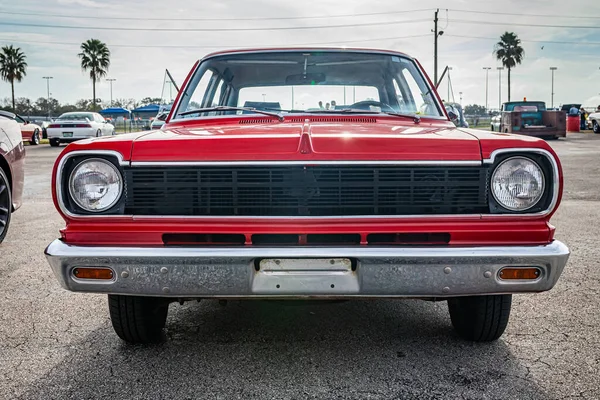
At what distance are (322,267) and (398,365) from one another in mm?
747

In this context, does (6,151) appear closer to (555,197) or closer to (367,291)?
(367,291)

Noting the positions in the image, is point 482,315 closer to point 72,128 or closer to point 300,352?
point 300,352

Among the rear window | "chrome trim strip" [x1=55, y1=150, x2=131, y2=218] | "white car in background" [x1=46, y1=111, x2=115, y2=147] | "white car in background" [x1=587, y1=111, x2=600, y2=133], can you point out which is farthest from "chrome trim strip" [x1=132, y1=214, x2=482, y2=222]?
"white car in background" [x1=587, y1=111, x2=600, y2=133]

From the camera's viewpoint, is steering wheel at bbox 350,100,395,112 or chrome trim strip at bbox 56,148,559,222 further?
steering wheel at bbox 350,100,395,112

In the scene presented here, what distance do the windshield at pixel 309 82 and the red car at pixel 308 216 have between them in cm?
129

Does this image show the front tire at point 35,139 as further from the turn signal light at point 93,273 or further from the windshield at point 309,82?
the turn signal light at point 93,273

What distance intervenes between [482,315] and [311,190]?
115 cm

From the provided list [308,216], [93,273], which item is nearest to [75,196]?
[93,273]

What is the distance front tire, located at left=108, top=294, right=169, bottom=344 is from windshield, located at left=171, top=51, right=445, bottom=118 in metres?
1.40

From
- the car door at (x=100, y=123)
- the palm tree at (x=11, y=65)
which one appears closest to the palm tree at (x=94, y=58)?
the palm tree at (x=11, y=65)

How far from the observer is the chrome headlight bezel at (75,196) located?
8.66 feet

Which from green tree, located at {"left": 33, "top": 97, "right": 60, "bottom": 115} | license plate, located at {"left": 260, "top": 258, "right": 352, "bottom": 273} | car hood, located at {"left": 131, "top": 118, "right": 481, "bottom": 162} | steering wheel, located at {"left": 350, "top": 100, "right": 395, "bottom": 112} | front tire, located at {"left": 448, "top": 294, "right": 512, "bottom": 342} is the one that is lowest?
front tire, located at {"left": 448, "top": 294, "right": 512, "bottom": 342}

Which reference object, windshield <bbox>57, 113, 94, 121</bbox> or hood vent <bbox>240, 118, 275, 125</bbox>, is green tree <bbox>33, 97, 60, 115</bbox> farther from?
hood vent <bbox>240, 118, 275, 125</bbox>

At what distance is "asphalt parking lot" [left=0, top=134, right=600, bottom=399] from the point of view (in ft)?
8.63
